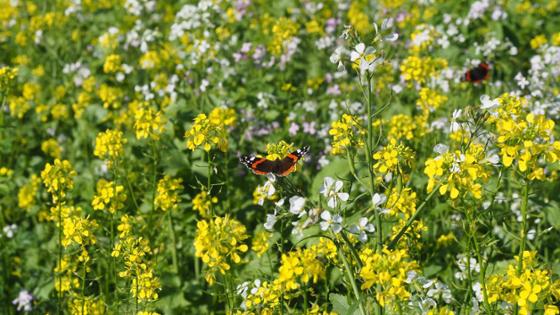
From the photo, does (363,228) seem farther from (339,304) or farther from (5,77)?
(5,77)

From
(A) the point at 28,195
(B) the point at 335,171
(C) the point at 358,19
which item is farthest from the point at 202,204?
(C) the point at 358,19

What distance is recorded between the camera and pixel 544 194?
4.29 metres

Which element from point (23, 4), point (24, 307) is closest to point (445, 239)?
point (24, 307)

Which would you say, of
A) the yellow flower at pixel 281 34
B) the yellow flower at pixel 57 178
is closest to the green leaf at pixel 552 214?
the yellow flower at pixel 57 178

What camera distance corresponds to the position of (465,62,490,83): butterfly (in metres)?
4.97

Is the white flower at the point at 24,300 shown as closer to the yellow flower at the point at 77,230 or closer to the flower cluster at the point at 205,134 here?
the yellow flower at the point at 77,230

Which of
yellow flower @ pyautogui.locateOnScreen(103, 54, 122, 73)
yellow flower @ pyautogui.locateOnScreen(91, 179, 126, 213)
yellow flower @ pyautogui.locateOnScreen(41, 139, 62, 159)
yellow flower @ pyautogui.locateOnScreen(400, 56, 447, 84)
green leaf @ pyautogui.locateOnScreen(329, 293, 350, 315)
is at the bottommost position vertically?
green leaf @ pyautogui.locateOnScreen(329, 293, 350, 315)

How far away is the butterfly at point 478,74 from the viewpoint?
16.3 ft

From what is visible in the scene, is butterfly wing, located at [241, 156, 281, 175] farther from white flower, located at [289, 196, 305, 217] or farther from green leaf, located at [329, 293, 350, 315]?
green leaf, located at [329, 293, 350, 315]

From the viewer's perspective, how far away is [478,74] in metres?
4.98

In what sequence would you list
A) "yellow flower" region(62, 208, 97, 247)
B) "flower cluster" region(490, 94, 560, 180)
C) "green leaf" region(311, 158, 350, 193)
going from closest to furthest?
"flower cluster" region(490, 94, 560, 180)
"yellow flower" region(62, 208, 97, 247)
"green leaf" region(311, 158, 350, 193)

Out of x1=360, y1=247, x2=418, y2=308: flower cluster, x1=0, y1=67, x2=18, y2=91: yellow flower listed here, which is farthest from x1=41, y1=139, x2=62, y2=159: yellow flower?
x1=360, y1=247, x2=418, y2=308: flower cluster

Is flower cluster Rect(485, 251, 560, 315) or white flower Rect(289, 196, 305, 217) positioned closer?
white flower Rect(289, 196, 305, 217)

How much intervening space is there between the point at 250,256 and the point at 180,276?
41 centimetres
